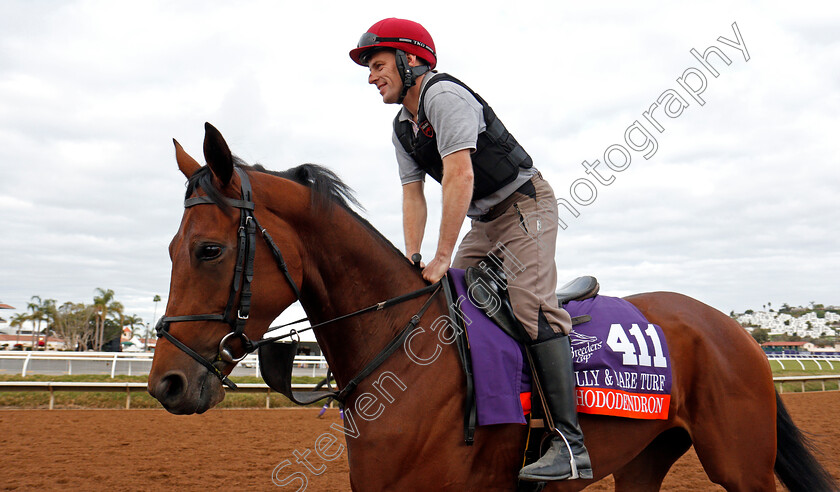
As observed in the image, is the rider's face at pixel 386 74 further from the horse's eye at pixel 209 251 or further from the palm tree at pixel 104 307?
the palm tree at pixel 104 307

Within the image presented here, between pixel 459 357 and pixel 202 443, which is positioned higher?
pixel 459 357

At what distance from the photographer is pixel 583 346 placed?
3.24 metres

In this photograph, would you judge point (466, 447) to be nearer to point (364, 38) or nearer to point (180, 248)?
point (180, 248)

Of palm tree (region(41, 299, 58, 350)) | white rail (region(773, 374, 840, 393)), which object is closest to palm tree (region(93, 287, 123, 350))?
palm tree (region(41, 299, 58, 350))

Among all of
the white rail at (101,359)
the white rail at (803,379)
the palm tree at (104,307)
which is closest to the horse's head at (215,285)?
the white rail at (101,359)

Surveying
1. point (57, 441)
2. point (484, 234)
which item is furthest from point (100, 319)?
point (484, 234)

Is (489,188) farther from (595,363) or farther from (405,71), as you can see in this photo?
(595,363)

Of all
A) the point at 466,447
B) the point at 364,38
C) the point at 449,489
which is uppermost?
the point at 364,38

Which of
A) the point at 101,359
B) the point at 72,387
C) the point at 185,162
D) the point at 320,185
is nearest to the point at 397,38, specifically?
the point at 320,185

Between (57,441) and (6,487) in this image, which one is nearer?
(6,487)

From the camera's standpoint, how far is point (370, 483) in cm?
243

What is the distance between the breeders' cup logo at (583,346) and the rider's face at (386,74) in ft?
5.66

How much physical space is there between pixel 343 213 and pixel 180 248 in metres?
0.79

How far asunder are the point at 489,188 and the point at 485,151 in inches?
8.6
